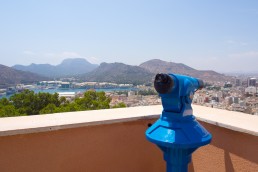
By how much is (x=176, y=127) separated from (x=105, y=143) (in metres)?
0.92

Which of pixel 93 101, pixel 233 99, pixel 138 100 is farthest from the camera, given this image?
pixel 93 101

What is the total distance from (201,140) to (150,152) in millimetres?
1154

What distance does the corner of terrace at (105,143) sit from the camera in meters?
1.67

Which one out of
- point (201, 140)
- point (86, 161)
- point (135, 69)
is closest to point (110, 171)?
point (86, 161)

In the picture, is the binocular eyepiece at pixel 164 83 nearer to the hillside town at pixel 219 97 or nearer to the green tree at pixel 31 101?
the hillside town at pixel 219 97

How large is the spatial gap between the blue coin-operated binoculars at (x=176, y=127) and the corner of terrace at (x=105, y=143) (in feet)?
1.88

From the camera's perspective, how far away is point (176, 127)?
1247 millimetres

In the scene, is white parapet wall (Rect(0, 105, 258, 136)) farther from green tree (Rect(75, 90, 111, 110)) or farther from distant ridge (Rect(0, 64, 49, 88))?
distant ridge (Rect(0, 64, 49, 88))

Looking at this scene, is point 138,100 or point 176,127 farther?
point 138,100

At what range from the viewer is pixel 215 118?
6.43 ft

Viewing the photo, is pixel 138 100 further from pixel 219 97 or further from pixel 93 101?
pixel 219 97

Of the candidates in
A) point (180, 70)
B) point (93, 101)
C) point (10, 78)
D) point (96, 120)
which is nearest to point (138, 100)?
Answer: point (93, 101)

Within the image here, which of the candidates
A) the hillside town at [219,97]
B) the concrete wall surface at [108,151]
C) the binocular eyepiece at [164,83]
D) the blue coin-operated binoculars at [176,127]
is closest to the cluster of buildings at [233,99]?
the hillside town at [219,97]

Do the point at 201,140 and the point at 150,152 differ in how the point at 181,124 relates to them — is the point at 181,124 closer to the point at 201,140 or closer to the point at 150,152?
the point at 201,140
